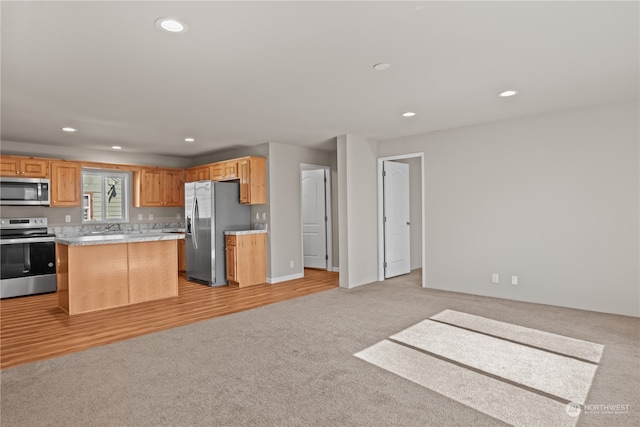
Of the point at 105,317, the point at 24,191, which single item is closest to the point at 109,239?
the point at 105,317

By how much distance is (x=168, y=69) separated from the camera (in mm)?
2951

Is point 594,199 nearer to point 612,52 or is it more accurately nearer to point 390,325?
point 612,52

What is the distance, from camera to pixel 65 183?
602 centimetres

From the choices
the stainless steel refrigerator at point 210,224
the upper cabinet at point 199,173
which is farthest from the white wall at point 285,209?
the upper cabinet at point 199,173

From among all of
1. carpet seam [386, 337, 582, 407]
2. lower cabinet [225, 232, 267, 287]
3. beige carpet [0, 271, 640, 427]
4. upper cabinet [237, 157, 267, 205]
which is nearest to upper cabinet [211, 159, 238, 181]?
upper cabinet [237, 157, 267, 205]

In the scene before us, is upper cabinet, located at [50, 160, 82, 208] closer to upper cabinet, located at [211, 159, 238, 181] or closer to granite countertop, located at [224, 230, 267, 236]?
upper cabinet, located at [211, 159, 238, 181]

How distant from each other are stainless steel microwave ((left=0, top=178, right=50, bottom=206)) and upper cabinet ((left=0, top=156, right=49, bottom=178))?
10 cm

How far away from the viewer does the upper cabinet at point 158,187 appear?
23.1 feet

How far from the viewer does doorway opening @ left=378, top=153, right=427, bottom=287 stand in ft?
20.5

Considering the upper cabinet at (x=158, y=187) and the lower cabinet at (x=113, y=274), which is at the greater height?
the upper cabinet at (x=158, y=187)

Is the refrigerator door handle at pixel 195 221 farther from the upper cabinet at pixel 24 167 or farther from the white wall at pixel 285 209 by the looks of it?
the upper cabinet at pixel 24 167

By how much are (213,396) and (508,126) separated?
15.4 ft

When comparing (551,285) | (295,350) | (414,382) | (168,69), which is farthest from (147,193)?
(551,285)

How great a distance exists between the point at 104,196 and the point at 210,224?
2.58 metres
